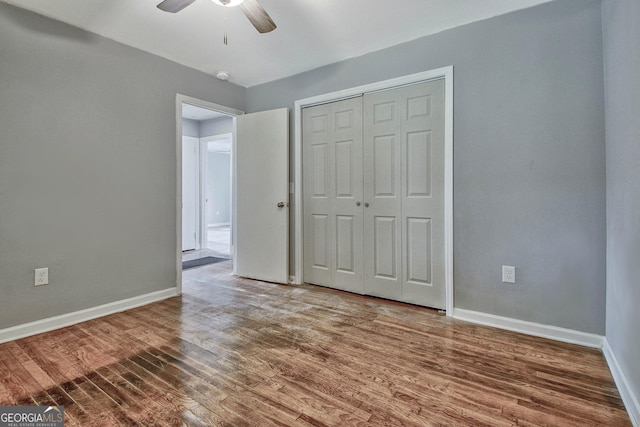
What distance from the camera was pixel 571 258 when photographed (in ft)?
7.18

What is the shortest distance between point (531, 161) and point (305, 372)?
2.14 metres

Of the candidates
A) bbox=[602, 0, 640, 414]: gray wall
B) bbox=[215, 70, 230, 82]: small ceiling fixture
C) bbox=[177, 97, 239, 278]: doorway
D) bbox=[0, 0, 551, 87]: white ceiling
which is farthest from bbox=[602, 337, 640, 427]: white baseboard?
bbox=[177, 97, 239, 278]: doorway

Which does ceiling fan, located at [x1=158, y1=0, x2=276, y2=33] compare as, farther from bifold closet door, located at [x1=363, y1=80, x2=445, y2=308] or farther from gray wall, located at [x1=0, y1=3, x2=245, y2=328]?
bifold closet door, located at [x1=363, y1=80, x2=445, y2=308]

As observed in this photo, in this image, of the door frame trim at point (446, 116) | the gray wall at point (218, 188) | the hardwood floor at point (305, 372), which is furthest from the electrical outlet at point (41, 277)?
the gray wall at point (218, 188)

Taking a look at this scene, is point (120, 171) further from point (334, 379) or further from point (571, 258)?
point (571, 258)

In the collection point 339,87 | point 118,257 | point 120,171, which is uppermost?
point 339,87

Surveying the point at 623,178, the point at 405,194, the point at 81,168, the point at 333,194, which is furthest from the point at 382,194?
the point at 81,168

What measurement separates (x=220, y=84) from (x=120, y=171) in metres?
1.57

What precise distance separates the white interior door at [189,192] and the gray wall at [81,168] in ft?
9.24

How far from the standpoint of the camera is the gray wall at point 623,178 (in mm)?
1474

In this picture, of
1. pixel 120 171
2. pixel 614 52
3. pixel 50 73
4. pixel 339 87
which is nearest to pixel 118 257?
pixel 120 171

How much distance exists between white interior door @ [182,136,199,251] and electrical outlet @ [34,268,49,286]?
347 centimetres

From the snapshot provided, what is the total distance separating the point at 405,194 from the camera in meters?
2.91

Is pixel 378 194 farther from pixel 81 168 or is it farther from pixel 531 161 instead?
pixel 81 168
